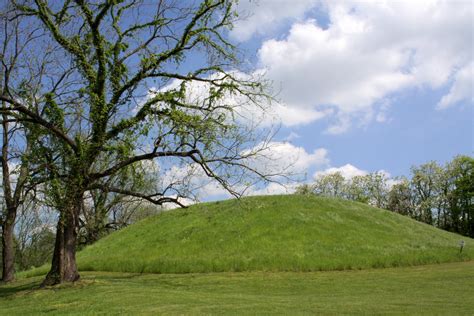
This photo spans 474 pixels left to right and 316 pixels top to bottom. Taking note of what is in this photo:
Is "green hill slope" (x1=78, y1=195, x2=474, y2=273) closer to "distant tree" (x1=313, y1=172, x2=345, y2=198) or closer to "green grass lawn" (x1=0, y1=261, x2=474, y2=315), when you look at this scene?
"green grass lawn" (x1=0, y1=261, x2=474, y2=315)

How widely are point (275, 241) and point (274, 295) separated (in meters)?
12.3

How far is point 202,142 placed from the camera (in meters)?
19.5

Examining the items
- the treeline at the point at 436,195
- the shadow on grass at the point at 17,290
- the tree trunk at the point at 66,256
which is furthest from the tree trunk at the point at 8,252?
the treeline at the point at 436,195

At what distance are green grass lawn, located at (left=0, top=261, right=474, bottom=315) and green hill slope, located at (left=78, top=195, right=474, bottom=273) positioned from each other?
229 cm

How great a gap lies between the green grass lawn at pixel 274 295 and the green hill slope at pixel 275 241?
2289 millimetres

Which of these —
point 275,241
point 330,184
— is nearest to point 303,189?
point 330,184

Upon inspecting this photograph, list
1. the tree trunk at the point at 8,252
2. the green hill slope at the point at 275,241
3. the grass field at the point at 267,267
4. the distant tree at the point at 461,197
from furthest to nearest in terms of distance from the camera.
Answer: the distant tree at the point at 461,197 < the tree trunk at the point at 8,252 < the green hill slope at the point at 275,241 < the grass field at the point at 267,267

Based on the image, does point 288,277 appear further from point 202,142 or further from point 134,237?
point 134,237

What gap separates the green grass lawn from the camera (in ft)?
41.1

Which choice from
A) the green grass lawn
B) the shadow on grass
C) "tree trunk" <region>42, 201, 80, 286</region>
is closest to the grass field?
the green grass lawn

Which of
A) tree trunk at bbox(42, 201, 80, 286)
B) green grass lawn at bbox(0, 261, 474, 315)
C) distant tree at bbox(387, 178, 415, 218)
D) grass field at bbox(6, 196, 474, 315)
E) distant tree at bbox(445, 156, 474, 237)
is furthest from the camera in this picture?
distant tree at bbox(387, 178, 415, 218)

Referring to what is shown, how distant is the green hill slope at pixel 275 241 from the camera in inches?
1048

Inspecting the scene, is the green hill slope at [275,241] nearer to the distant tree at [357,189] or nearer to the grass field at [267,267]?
the grass field at [267,267]

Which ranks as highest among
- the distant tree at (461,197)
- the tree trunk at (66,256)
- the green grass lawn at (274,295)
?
the distant tree at (461,197)
